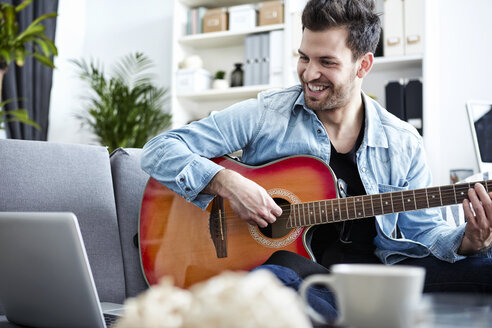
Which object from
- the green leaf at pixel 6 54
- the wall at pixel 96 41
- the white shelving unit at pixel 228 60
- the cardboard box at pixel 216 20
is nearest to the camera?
the green leaf at pixel 6 54

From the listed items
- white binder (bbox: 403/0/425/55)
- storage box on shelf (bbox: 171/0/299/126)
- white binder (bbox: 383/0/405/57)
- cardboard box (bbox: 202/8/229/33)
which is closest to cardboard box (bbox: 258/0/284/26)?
storage box on shelf (bbox: 171/0/299/126)

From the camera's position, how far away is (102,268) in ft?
4.79

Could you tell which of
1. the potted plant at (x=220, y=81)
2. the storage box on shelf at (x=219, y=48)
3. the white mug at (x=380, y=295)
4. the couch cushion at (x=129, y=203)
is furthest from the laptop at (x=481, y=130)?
the white mug at (x=380, y=295)

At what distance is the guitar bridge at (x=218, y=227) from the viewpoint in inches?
55.9

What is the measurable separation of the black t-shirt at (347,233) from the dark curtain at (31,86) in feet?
8.84

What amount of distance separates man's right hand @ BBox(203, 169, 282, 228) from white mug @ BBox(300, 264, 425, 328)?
876 millimetres

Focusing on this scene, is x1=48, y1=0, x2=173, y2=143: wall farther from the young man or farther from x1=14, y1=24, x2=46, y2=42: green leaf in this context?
the young man

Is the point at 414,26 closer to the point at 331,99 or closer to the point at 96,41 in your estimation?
the point at 331,99

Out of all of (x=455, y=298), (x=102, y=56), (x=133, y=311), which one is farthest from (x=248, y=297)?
(x=102, y=56)

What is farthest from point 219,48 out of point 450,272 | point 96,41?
point 450,272

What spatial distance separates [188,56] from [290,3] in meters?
0.91

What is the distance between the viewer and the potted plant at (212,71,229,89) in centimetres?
361

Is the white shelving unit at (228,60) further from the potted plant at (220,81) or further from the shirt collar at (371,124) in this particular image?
the shirt collar at (371,124)

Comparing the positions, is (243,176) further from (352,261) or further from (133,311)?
(133,311)
